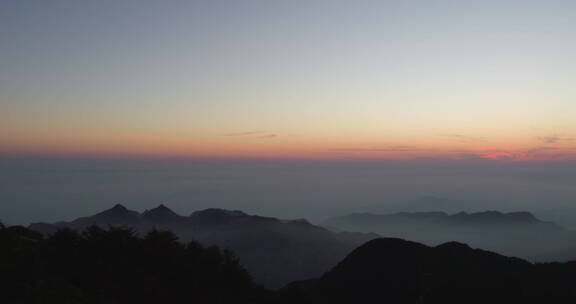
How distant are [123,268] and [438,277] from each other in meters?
65.9

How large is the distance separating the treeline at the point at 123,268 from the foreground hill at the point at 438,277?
70.4ft

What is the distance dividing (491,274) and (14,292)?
75560 millimetres

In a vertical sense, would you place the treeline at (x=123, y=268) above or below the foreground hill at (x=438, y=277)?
above

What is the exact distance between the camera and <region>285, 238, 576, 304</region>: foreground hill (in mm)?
62406

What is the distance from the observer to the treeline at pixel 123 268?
2356cm

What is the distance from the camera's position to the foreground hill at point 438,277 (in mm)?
62406

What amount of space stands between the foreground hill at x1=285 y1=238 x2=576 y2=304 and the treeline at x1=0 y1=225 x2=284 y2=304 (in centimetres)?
2144

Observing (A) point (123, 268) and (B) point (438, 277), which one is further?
(B) point (438, 277)

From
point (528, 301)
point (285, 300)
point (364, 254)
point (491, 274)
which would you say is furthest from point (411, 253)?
point (285, 300)

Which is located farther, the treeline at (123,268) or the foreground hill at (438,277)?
the foreground hill at (438,277)

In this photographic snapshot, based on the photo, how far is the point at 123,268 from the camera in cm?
2753

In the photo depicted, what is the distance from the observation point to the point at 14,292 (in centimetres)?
1984

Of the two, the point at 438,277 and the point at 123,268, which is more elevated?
the point at 123,268

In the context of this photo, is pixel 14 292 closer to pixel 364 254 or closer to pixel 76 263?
pixel 76 263
